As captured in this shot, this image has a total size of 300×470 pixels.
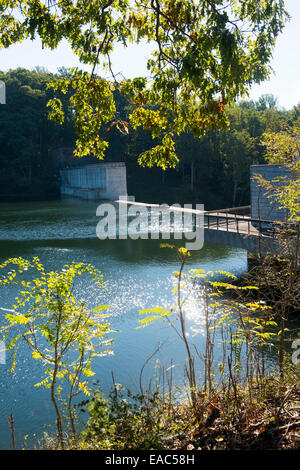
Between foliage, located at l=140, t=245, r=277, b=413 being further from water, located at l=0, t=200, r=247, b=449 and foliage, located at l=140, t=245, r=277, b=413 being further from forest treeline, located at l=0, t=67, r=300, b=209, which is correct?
forest treeline, located at l=0, t=67, r=300, b=209

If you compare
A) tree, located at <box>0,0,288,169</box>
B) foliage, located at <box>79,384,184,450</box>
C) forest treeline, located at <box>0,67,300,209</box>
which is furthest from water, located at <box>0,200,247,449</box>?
forest treeline, located at <box>0,67,300,209</box>

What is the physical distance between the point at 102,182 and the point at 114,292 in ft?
108

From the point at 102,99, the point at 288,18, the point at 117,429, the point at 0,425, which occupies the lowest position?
the point at 0,425

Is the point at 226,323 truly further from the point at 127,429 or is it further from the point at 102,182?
the point at 102,182

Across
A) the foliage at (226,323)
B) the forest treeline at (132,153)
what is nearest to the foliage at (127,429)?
the foliage at (226,323)

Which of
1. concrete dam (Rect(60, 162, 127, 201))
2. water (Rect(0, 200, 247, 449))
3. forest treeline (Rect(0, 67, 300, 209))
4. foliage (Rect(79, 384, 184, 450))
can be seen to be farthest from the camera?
concrete dam (Rect(60, 162, 127, 201))

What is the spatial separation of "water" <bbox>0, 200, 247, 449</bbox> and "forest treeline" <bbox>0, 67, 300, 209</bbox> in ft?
55.1

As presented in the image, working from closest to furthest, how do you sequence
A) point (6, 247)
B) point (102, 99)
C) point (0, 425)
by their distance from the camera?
point (102, 99) → point (0, 425) → point (6, 247)

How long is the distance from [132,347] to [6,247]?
576 inches

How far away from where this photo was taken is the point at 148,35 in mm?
5762

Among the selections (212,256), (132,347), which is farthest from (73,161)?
(132,347)

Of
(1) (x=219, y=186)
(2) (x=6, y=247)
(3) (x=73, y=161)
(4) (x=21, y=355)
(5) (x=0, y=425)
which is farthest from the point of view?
(3) (x=73, y=161)

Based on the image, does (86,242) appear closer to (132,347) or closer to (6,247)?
(6,247)

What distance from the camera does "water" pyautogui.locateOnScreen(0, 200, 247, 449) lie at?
7668mm
